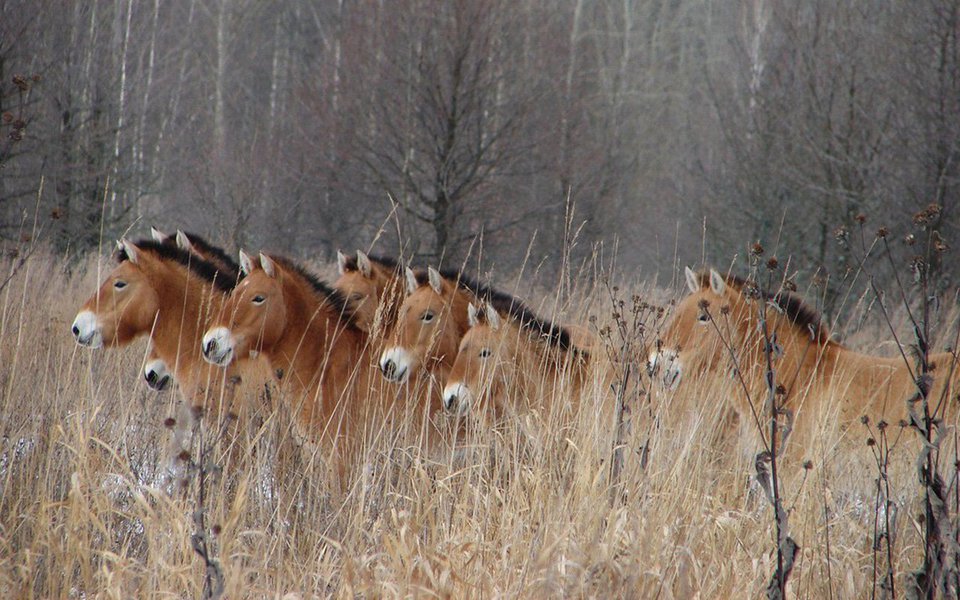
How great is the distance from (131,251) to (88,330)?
566 mm

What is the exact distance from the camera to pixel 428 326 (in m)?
6.47

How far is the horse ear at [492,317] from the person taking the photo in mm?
5871

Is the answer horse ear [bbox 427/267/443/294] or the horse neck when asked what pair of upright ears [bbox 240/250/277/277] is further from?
horse ear [bbox 427/267/443/294]

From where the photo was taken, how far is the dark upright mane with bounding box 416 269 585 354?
595 cm

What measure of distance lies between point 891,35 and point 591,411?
903cm

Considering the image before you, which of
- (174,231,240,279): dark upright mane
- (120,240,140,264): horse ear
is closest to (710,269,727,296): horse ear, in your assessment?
(174,231,240,279): dark upright mane

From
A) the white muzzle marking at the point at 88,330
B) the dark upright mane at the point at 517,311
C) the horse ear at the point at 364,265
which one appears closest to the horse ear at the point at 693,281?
the dark upright mane at the point at 517,311

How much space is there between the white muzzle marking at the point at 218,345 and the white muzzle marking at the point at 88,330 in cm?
84

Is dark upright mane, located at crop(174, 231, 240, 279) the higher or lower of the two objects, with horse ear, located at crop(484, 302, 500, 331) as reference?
lower

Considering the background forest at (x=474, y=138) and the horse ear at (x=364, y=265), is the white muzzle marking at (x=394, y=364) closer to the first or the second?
the horse ear at (x=364, y=265)

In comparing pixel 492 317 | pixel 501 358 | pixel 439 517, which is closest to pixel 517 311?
pixel 492 317

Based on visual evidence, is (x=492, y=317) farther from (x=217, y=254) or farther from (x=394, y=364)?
(x=217, y=254)

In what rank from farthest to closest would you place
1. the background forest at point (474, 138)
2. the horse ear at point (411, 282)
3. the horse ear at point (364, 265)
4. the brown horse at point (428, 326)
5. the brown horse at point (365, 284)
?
1. the background forest at point (474, 138)
2. the horse ear at point (364, 265)
3. the brown horse at point (365, 284)
4. the horse ear at point (411, 282)
5. the brown horse at point (428, 326)

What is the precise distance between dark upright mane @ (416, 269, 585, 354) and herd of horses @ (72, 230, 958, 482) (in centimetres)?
2
